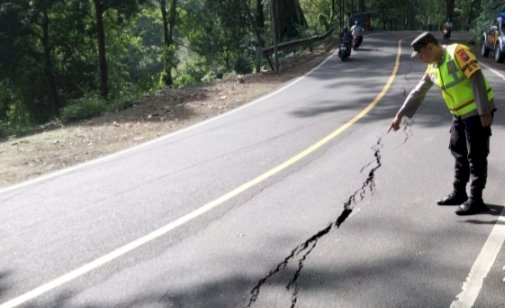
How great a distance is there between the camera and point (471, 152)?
187 inches

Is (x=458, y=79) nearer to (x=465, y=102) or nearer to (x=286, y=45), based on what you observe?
(x=465, y=102)

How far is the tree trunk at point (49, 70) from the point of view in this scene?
91.0 feet

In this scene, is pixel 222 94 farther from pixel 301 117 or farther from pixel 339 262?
pixel 339 262

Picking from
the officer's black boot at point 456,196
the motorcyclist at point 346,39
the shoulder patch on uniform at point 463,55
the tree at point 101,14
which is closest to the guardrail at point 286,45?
the motorcyclist at point 346,39

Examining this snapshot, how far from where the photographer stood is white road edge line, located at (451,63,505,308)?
3472mm

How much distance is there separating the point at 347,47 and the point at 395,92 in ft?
27.3

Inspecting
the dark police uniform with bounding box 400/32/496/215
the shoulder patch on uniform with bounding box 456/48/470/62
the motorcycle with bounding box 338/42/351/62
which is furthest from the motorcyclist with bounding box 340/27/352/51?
the shoulder patch on uniform with bounding box 456/48/470/62

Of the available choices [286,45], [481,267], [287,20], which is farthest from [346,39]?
[481,267]

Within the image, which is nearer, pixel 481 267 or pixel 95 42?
pixel 481 267

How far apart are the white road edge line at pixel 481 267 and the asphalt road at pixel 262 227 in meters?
0.01

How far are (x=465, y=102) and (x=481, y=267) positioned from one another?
4.89 feet

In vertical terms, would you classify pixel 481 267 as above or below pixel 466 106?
below

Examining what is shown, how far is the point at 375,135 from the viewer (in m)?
8.21

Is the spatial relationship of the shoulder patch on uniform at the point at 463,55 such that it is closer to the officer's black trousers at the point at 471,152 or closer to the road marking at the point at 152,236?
the officer's black trousers at the point at 471,152
